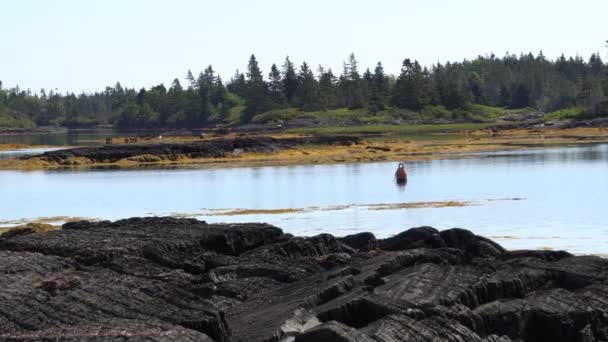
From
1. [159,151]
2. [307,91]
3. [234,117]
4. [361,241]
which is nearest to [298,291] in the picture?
[361,241]

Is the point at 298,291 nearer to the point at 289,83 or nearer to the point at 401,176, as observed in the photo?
the point at 401,176

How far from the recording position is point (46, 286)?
19.6m

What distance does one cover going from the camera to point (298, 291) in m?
19.6

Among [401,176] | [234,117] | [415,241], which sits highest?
[234,117]

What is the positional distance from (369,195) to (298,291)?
103ft

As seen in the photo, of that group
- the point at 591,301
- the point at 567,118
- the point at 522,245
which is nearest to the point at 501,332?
the point at 591,301

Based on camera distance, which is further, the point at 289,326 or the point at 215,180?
the point at 215,180

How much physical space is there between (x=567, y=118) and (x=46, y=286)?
125 m

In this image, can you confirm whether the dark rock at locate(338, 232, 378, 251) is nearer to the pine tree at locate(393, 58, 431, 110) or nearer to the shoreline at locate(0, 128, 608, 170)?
the shoreline at locate(0, 128, 608, 170)

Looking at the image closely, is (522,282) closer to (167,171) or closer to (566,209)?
(566,209)

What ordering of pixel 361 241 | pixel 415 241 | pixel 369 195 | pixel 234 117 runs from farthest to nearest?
pixel 234 117 < pixel 369 195 < pixel 361 241 < pixel 415 241

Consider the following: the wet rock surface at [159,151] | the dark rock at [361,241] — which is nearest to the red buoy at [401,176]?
the dark rock at [361,241]

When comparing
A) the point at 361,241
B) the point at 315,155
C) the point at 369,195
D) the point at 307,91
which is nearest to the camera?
the point at 361,241

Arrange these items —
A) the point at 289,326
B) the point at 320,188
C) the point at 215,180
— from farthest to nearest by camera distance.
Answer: the point at 215,180 → the point at 320,188 → the point at 289,326
